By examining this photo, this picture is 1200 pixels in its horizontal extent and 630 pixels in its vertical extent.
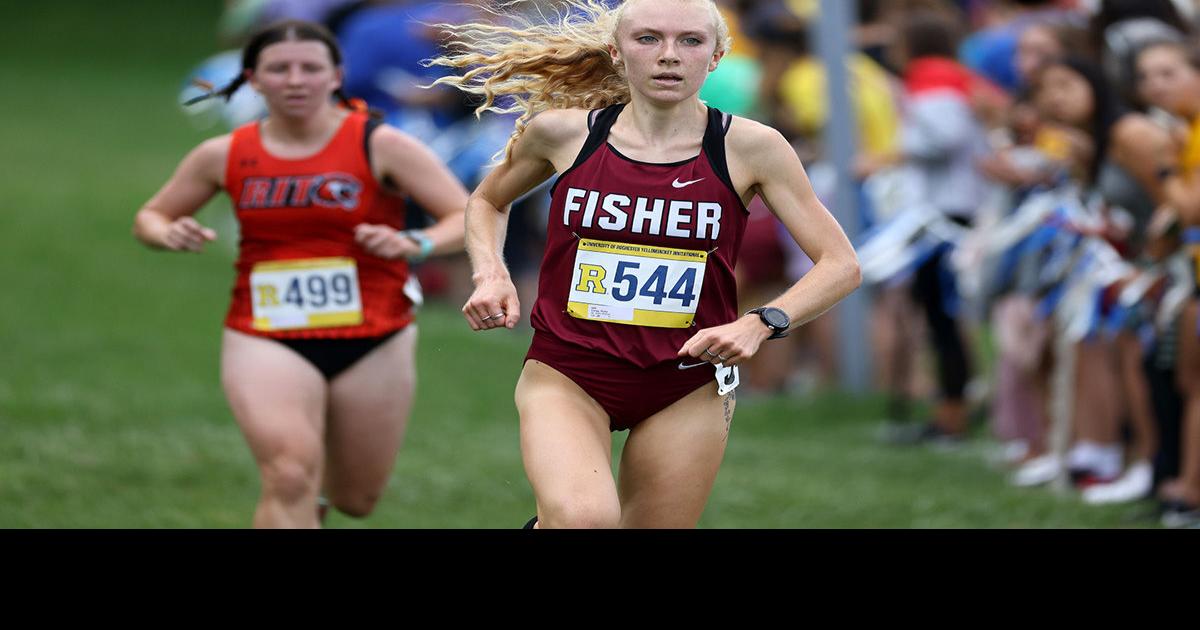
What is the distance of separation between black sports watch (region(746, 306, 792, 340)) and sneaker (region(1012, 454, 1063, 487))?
15.6 ft

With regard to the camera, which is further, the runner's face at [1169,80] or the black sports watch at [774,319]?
the runner's face at [1169,80]

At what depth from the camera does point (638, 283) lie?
207 inches

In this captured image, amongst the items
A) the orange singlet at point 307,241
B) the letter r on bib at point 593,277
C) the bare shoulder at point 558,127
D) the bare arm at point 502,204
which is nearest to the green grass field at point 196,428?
the orange singlet at point 307,241

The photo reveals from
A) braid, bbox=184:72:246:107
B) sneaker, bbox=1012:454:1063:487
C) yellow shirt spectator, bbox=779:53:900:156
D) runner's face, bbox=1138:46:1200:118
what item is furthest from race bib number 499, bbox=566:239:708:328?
yellow shirt spectator, bbox=779:53:900:156

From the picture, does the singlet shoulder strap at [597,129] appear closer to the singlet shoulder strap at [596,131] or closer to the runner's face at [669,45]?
the singlet shoulder strap at [596,131]

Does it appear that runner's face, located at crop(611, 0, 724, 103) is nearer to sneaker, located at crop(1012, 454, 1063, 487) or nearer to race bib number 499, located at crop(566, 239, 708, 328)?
race bib number 499, located at crop(566, 239, 708, 328)

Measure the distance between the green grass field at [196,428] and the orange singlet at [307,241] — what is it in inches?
36.6

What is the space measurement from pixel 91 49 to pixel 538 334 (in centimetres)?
3058

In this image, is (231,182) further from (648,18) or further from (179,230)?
(648,18)

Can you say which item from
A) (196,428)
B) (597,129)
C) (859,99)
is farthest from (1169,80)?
(196,428)

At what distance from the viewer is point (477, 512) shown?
904 centimetres

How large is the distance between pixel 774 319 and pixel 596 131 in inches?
31.7

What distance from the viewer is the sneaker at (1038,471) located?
958 cm
